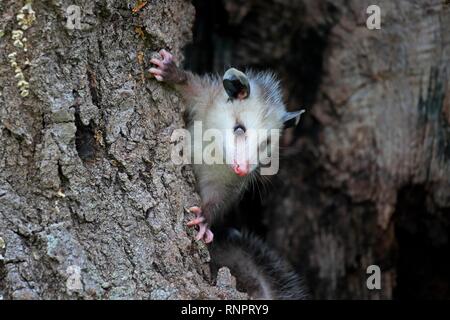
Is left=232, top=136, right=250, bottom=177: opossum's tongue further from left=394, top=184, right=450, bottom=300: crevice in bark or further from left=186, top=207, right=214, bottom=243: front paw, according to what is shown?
left=394, top=184, right=450, bottom=300: crevice in bark

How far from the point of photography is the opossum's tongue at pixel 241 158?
9.29 feet

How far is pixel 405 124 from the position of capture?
10.9 feet

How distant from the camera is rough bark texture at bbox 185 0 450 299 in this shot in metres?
3.26

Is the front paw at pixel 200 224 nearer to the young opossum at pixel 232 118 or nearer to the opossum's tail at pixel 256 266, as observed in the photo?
the young opossum at pixel 232 118

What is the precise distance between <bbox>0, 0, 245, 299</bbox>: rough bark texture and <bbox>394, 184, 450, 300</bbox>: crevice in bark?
1.29m

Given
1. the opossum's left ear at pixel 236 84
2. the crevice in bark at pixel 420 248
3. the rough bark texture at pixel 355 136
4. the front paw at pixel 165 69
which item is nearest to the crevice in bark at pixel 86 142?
the front paw at pixel 165 69

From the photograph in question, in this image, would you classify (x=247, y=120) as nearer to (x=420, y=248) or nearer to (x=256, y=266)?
(x=256, y=266)

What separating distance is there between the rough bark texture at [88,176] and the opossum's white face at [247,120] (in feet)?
1.33

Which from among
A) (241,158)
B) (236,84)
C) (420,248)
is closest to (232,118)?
(236,84)

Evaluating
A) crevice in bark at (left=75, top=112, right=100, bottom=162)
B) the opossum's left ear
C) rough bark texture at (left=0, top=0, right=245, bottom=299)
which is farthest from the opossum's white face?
crevice in bark at (left=75, top=112, right=100, bottom=162)

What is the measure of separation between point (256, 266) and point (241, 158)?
73 centimetres
